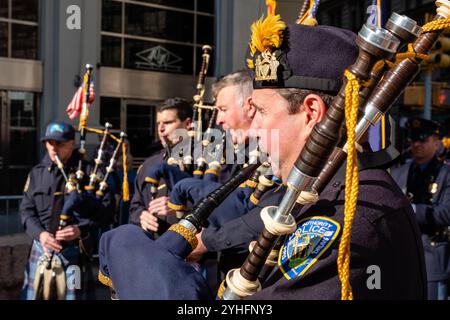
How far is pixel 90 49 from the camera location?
11.5 m

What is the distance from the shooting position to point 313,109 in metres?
1.64

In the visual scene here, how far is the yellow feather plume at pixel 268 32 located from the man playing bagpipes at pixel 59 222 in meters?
3.63

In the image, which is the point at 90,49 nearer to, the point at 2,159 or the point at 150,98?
the point at 150,98

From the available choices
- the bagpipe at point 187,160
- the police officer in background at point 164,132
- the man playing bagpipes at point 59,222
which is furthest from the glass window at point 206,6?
the bagpipe at point 187,160

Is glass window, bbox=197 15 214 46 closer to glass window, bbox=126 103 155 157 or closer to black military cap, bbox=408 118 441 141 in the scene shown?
glass window, bbox=126 103 155 157

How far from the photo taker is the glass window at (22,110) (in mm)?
11766

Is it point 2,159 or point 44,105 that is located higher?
point 44,105

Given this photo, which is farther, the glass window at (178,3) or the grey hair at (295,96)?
the glass window at (178,3)

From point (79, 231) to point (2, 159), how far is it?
758cm

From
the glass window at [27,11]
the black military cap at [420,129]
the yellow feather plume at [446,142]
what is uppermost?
the glass window at [27,11]

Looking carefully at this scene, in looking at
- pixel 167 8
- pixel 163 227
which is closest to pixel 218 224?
pixel 163 227

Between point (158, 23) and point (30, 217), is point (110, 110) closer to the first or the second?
point (158, 23)

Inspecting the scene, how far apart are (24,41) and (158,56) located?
302 centimetres

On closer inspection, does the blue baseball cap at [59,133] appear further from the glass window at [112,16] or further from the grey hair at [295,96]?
the glass window at [112,16]
